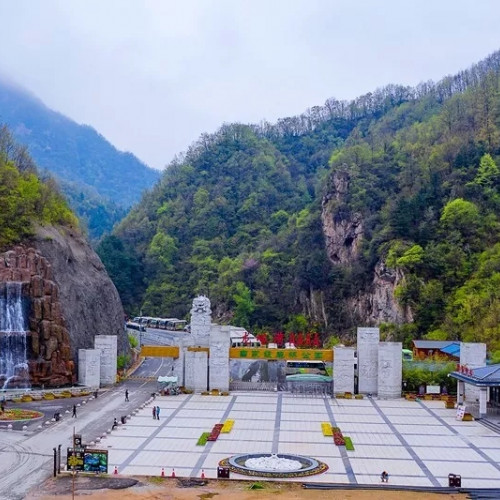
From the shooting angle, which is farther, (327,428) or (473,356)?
(473,356)

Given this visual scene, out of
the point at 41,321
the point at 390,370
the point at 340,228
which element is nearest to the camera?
the point at 390,370

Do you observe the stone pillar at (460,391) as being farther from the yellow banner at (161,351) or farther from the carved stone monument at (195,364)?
the yellow banner at (161,351)

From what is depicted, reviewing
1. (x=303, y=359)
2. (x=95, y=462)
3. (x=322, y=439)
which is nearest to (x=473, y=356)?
(x=303, y=359)

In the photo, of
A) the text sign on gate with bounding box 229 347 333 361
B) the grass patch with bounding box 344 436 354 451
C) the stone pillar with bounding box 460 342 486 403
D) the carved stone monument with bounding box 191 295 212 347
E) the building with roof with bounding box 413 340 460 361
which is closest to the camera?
the grass patch with bounding box 344 436 354 451

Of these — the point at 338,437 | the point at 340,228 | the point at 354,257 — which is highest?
the point at 340,228

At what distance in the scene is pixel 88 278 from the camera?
187ft

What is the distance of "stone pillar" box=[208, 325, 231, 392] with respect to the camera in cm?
4709

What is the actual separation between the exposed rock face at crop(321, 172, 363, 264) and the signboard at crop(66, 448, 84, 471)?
50.6 meters

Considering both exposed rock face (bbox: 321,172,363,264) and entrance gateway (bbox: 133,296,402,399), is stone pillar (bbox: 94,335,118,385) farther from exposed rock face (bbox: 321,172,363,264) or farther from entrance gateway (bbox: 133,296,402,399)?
exposed rock face (bbox: 321,172,363,264)

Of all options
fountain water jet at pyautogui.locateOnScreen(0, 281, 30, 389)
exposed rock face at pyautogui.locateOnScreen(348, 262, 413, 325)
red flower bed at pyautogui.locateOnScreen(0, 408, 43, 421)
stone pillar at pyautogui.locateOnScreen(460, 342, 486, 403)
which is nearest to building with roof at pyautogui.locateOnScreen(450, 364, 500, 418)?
stone pillar at pyautogui.locateOnScreen(460, 342, 486, 403)

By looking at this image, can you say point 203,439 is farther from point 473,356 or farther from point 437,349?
point 437,349

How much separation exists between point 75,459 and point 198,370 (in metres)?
21.8

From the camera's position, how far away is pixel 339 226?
77375 mm

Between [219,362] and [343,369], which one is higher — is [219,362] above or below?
above
